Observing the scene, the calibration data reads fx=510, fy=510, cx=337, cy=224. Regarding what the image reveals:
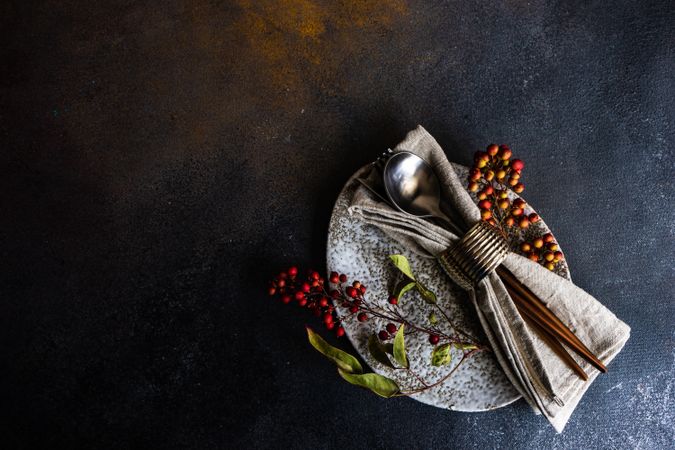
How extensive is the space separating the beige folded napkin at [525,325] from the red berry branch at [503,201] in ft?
0.15

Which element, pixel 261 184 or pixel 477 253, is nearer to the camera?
pixel 477 253

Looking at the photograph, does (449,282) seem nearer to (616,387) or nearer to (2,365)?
(616,387)

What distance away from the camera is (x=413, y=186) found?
99cm

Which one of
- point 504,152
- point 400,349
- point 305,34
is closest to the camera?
point 400,349

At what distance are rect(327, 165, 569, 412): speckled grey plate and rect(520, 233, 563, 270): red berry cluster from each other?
2cm

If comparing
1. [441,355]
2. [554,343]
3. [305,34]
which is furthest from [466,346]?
[305,34]

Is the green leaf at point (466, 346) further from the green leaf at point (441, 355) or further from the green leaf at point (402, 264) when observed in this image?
the green leaf at point (402, 264)

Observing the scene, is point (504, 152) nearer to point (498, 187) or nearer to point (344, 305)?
point (498, 187)

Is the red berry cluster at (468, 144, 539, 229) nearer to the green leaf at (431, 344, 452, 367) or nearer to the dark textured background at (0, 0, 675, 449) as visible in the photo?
the dark textured background at (0, 0, 675, 449)

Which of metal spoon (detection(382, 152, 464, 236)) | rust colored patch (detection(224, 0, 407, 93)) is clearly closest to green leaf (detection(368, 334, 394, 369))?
metal spoon (detection(382, 152, 464, 236))

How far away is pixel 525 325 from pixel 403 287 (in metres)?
0.23

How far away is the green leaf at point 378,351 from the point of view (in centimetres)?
96

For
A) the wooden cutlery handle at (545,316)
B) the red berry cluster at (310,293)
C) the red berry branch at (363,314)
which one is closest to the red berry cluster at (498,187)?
the wooden cutlery handle at (545,316)

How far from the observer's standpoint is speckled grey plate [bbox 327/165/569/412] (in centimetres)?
99
